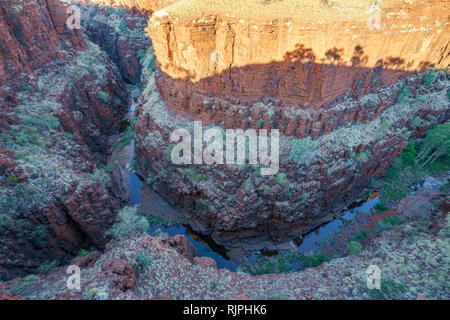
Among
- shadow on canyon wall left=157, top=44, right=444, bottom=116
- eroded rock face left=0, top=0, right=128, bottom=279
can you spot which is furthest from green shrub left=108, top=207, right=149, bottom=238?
shadow on canyon wall left=157, top=44, right=444, bottom=116

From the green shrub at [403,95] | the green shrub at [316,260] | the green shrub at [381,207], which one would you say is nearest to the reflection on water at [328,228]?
the green shrub at [381,207]

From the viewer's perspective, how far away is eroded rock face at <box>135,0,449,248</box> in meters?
Result: 15.5

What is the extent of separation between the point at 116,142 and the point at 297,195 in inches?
847

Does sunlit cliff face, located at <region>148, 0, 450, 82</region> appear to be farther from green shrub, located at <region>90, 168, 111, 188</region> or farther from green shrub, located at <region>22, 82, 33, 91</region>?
green shrub, located at <region>22, 82, 33, 91</region>

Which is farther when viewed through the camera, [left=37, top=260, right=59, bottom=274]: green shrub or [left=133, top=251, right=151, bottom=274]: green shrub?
[left=37, top=260, right=59, bottom=274]: green shrub

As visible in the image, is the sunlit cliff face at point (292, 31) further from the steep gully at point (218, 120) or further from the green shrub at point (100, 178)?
the green shrub at point (100, 178)

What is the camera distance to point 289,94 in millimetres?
16938

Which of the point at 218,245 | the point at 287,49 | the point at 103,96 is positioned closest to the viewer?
the point at 287,49

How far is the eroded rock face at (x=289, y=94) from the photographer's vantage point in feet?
51.0

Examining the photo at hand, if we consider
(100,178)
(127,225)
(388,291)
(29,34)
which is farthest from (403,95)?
(29,34)

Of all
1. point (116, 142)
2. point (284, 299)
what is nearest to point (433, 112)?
point (284, 299)

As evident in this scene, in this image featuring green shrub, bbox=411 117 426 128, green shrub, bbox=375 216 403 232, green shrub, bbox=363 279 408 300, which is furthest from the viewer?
green shrub, bbox=411 117 426 128

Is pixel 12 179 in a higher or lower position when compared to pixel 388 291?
higher

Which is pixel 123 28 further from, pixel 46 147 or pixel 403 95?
pixel 403 95
